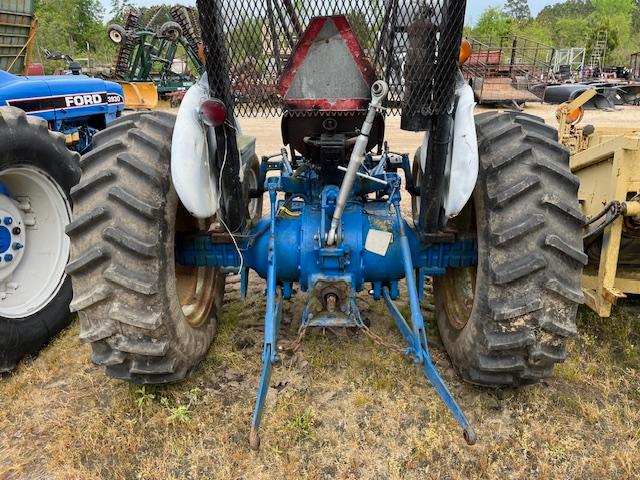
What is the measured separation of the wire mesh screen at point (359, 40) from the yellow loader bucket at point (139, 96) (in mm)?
13086

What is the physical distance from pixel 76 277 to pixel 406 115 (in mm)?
1735

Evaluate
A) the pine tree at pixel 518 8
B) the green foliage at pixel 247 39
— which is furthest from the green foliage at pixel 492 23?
the green foliage at pixel 247 39

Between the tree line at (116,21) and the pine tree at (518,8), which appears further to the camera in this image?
the pine tree at (518,8)

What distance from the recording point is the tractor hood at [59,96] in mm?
4434

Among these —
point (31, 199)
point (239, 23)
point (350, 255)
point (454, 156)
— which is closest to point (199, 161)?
point (239, 23)

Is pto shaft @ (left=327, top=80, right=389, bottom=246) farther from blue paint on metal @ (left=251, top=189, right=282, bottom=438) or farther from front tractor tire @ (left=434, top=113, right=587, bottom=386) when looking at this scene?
front tractor tire @ (left=434, top=113, right=587, bottom=386)

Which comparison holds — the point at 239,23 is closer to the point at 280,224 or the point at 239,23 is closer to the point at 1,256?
the point at 280,224

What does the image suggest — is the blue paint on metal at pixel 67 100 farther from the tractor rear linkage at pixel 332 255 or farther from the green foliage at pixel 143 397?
the green foliage at pixel 143 397

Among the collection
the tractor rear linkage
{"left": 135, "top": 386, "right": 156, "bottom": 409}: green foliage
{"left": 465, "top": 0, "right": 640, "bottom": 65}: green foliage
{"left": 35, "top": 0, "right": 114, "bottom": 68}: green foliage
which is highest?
{"left": 465, "top": 0, "right": 640, "bottom": 65}: green foliage

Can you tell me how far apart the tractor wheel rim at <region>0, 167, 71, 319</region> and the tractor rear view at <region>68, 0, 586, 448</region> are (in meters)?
0.97

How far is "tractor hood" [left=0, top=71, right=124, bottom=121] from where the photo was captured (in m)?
4.43

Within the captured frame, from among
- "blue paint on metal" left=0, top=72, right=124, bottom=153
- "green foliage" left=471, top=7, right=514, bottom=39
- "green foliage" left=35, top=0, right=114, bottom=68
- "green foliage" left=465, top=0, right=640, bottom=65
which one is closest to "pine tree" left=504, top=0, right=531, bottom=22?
"green foliage" left=465, top=0, right=640, bottom=65

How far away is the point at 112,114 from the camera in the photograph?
5.77 metres

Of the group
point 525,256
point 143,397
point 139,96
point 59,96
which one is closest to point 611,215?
point 525,256
